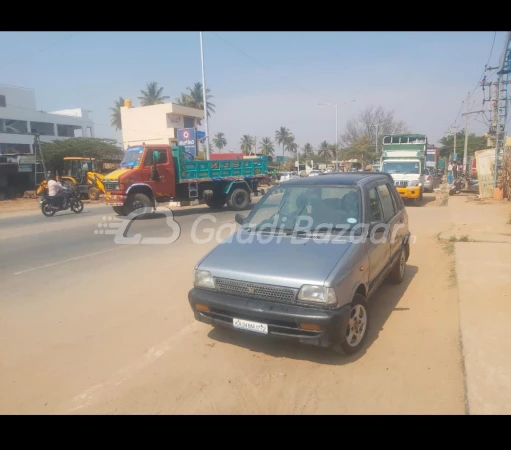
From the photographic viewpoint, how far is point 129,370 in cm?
348

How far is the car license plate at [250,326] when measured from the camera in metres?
3.38

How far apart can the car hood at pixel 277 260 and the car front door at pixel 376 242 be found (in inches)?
18.1

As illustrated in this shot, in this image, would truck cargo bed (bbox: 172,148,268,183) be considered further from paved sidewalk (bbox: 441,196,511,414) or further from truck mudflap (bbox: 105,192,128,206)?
paved sidewalk (bbox: 441,196,511,414)

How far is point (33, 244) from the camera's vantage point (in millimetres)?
9383

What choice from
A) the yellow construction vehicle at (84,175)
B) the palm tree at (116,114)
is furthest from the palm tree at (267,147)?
the yellow construction vehicle at (84,175)

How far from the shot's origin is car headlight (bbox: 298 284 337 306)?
3221mm

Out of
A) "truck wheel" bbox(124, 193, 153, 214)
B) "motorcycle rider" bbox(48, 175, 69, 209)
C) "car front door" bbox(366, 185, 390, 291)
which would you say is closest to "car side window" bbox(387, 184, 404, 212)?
"car front door" bbox(366, 185, 390, 291)

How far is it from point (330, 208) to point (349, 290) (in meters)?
1.26

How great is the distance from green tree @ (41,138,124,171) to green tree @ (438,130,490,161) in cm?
4106

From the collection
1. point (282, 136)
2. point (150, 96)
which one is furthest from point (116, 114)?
point (282, 136)
